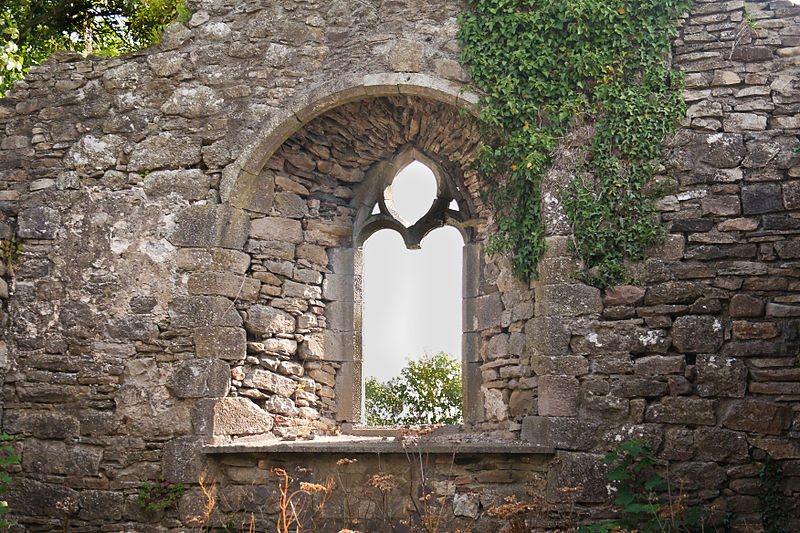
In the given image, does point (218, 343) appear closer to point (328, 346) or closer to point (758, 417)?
point (328, 346)

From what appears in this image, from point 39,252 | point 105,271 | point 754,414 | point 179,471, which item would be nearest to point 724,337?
point 754,414

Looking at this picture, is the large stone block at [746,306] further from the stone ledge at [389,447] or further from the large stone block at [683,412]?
the stone ledge at [389,447]

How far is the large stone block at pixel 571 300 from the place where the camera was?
18.6ft

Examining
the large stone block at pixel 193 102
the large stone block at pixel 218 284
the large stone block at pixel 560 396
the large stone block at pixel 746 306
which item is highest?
the large stone block at pixel 193 102

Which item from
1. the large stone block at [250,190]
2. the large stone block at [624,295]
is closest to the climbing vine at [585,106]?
the large stone block at [624,295]

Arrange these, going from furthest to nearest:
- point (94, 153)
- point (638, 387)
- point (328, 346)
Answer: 1. point (328, 346)
2. point (94, 153)
3. point (638, 387)

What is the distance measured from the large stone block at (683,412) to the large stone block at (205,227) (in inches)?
133

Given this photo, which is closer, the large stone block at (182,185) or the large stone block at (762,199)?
the large stone block at (762,199)

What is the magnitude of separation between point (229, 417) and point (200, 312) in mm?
832

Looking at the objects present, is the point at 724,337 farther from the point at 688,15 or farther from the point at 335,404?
the point at 335,404

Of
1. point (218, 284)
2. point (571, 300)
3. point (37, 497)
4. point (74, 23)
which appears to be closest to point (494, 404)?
point (571, 300)

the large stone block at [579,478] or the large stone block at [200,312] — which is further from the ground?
the large stone block at [200,312]

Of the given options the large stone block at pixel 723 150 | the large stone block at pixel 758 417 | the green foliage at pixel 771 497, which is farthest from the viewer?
the large stone block at pixel 723 150

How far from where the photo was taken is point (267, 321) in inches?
256
